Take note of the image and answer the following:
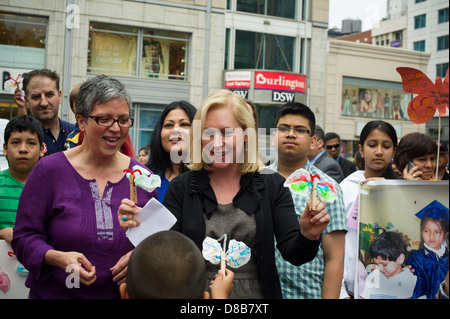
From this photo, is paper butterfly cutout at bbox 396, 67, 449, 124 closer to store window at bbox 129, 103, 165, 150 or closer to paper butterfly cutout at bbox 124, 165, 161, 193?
paper butterfly cutout at bbox 124, 165, 161, 193

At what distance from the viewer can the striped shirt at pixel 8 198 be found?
2.84 meters

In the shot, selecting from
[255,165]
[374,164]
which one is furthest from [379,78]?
[255,165]

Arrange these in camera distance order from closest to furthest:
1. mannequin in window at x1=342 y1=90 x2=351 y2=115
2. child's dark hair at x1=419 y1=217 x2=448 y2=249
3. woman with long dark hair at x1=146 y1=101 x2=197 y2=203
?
child's dark hair at x1=419 y1=217 x2=448 y2=249
woman with long dark hair at x1=146 y1=101 x2=197 y2=203
mannequin in window at x1=342 y1=90 x2=351 y2=115

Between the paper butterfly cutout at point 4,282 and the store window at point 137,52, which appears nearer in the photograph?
the paper butterfly cutout at point 4,282

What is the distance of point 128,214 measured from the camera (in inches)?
75.6

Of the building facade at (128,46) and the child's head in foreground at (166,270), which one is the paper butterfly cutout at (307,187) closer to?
the child's head in foreground at (166,270)

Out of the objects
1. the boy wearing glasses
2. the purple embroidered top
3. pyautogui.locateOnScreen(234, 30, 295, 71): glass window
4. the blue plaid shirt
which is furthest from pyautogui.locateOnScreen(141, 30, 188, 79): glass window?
the purple embroidered top

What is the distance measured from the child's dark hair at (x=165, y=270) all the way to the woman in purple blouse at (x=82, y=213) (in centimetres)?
51

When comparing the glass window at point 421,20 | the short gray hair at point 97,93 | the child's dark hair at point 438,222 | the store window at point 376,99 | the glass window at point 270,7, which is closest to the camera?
the child's dark hair at point 438,222

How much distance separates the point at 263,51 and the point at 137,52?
15.9 feet

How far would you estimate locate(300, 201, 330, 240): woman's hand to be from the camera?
5.89 feet

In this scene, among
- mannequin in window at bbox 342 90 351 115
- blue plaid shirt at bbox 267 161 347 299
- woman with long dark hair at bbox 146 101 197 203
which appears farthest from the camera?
mannequin in window at bbox 342 90 351 115

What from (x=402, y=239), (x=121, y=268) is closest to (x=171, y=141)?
(x=121, y=268)

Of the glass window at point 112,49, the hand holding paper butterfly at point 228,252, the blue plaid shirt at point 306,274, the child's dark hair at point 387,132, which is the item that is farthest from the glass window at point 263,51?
the hand holding paper butterfly at point 228,252
